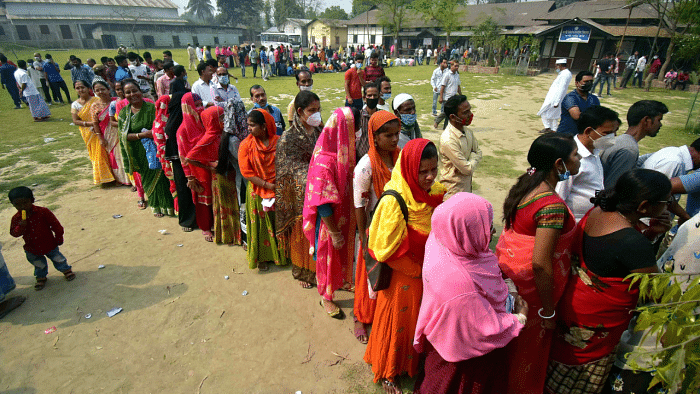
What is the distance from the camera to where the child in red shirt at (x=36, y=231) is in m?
3.44

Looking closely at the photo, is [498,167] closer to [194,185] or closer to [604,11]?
[194,185]

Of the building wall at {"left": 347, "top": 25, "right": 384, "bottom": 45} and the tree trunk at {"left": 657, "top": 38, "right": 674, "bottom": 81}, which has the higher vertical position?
the building wall at {"left": 347, "top": 25, "right": 384, "bottom": 45}

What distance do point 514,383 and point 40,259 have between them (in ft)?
15.1

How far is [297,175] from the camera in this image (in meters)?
3.41

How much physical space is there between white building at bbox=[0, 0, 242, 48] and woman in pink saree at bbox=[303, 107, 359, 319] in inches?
1774

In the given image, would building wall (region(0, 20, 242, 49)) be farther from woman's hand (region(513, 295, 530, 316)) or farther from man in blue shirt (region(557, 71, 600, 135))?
woman's hand (region(513, 295, 530, 316))

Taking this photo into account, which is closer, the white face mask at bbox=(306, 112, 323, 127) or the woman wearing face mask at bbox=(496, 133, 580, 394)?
the woman wearing face mask at bbox=(496, 133, 580, 394)

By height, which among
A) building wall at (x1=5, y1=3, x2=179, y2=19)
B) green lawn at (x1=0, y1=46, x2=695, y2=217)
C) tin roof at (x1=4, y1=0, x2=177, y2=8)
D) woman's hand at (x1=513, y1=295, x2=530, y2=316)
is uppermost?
tin roof at (x1=4, y1=0, x2=177, y2=8)

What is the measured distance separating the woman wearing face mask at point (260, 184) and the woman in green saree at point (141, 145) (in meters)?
2.12

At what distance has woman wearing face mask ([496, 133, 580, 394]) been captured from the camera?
2004 millimetres

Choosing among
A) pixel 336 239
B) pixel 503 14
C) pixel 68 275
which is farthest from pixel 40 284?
pixel 503 14

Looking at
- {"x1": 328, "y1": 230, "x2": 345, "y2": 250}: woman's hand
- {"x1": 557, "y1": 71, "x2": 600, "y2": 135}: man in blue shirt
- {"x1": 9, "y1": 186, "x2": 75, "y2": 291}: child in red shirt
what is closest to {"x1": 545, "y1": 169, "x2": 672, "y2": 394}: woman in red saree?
{"x1": 328, "y1": 230, "x2": 345, "y2": 250}: woman's hand

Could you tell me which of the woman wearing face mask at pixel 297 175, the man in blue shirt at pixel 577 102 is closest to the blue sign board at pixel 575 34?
the man in blue shirt at pixel 577 102

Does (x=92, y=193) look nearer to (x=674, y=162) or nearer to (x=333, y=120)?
(x=333, y=120)
